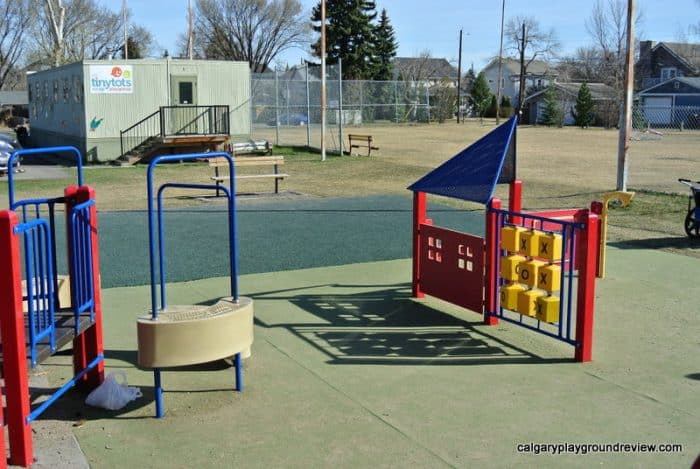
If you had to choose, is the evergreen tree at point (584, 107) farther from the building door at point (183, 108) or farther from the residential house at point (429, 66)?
the building door at point (183, 108)

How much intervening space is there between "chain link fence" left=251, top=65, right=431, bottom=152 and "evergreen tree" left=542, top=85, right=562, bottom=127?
39.1 feet

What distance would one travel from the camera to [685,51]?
88.2 m

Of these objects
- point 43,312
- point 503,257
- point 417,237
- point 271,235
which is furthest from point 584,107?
point 43,312

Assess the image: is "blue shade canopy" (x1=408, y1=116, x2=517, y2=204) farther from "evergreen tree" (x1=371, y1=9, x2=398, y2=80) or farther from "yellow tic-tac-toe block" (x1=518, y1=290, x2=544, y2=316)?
"evergreen tree" (x1=371, y1=9, x2=398, y2=80)

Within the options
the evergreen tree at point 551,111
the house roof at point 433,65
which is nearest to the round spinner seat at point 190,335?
the evergreen tree at point 551,111

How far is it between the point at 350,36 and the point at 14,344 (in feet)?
212

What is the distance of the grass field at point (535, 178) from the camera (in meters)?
14.6

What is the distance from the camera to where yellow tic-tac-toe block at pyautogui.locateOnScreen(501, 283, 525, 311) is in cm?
703

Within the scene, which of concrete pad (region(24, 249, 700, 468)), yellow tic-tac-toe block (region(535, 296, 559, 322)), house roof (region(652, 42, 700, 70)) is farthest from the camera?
house roof (region(652, 42, 700, 70))

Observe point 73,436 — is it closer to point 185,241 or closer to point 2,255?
point 2,255

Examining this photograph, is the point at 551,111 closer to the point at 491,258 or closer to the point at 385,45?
the point at 385,45

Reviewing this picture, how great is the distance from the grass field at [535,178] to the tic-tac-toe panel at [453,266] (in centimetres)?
485

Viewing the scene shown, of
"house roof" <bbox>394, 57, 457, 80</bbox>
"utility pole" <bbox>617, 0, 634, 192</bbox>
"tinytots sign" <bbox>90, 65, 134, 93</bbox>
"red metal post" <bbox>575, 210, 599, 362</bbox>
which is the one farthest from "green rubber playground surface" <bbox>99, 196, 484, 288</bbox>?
"house roof" <bbox>394, 57, 457, 80</bbox>

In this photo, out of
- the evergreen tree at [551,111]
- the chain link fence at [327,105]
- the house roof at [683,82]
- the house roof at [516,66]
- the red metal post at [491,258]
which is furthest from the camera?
the house roof at [516,66]
